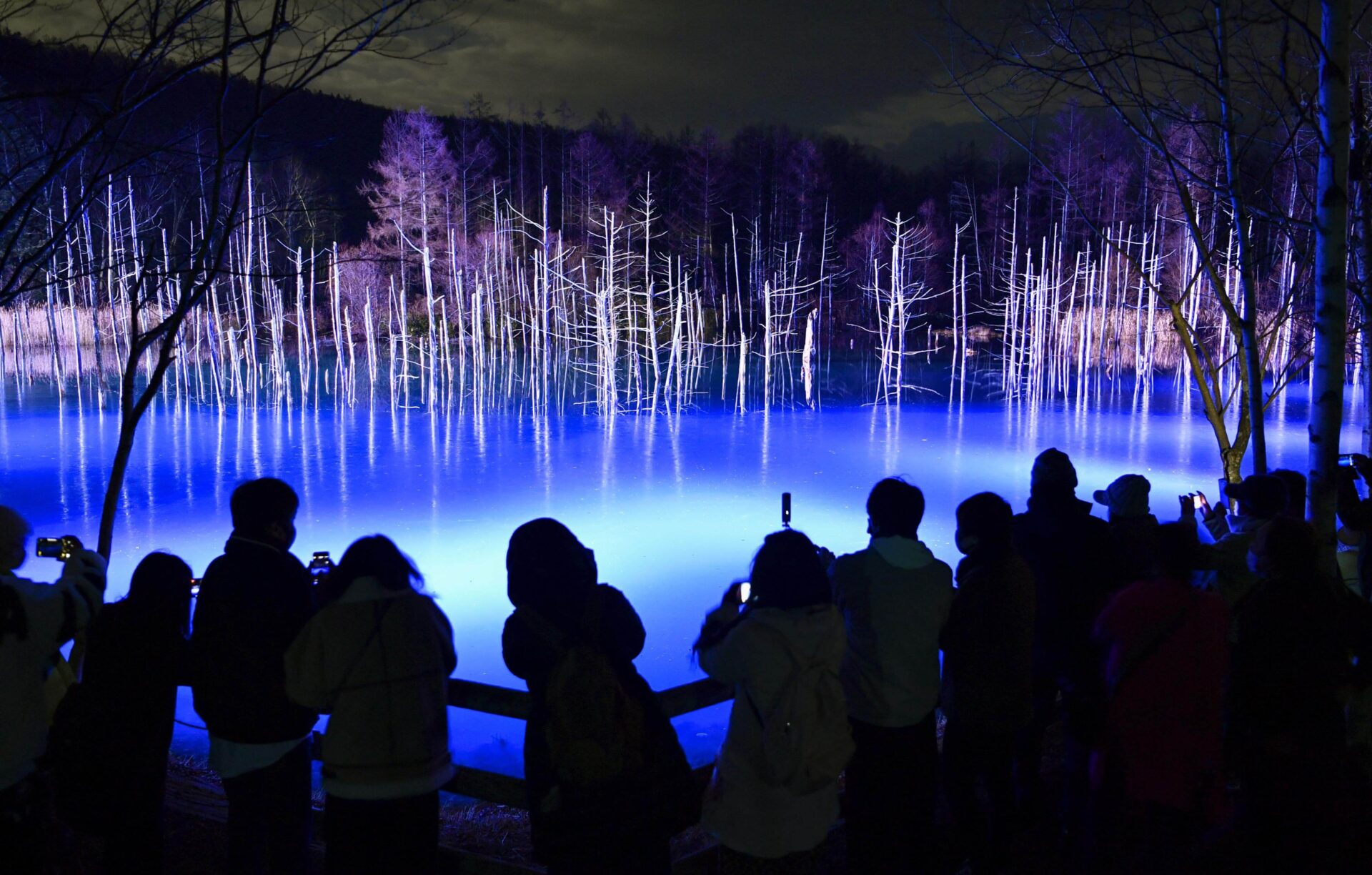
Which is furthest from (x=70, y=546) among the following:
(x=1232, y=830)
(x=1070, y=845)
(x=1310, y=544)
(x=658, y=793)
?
(x=1232, y=830)

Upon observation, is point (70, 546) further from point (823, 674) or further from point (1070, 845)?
point (1070, 845)

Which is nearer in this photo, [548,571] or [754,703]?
[548,571]

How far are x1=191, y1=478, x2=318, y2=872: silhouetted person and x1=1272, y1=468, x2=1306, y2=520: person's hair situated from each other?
13.9 ft

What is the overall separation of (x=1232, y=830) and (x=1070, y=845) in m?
0.66

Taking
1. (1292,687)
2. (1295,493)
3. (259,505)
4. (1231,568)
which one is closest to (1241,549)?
(1231,568)

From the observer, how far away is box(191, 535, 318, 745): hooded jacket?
2.61 metres

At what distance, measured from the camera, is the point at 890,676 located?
2.87m

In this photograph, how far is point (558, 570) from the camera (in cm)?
236

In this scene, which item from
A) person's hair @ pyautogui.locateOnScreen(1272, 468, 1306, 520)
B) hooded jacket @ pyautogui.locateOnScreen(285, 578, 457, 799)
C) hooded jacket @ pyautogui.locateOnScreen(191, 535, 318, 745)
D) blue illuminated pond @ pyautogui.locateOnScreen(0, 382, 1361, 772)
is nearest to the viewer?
hooded jacket @ pyautogui.locateOnScreen(285, 578, 457, 799)

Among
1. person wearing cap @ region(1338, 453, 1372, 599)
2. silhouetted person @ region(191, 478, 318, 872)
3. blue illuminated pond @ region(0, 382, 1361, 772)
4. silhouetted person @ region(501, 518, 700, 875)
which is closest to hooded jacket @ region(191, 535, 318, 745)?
silhouetted person @ region(191, 478, 318, 872)

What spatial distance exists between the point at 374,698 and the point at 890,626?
5.15 feet

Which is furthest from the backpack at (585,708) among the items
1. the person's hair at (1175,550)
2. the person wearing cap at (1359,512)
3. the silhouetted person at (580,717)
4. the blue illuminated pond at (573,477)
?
the blue illuminated pond at (573,477)

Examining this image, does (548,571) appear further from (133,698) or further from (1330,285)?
(1330,285)

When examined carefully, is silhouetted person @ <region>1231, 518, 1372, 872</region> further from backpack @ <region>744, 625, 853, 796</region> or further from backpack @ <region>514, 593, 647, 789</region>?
backpack @ <region>514, 593, 647, 789</region>
